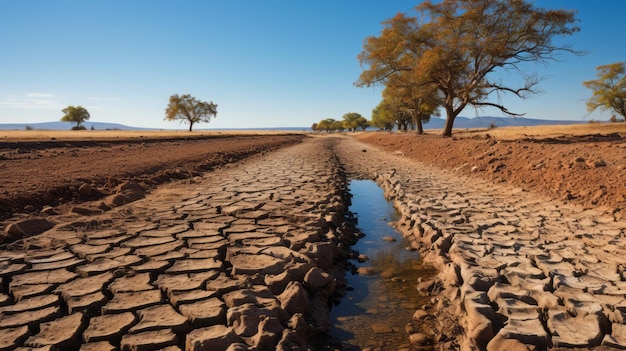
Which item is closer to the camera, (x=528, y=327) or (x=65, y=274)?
(x=528, y=327)

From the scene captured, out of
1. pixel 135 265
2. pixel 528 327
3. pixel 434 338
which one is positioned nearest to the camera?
pixel 528 327

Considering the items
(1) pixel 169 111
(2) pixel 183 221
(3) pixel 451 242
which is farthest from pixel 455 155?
(1) pixel 169 111

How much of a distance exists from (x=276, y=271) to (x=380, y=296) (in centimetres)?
98

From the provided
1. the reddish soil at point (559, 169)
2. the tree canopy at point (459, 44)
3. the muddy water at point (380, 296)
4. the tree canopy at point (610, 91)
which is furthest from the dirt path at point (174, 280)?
the tree canopy at point (610, 91)

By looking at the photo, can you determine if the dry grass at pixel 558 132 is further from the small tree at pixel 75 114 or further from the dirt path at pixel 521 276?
the small tree at pixel 75 114

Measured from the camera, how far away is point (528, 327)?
233 cm

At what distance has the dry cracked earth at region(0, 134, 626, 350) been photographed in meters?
2.33

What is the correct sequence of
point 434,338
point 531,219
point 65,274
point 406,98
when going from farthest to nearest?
point 406,98 → point 531,219 → point 65,274 → point 434,338

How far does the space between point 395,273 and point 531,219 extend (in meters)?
2.35

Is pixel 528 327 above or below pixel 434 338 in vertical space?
above

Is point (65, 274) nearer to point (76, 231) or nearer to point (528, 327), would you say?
point (76, 231)

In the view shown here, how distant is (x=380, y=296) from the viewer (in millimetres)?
3363

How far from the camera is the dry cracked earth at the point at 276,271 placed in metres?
2.33

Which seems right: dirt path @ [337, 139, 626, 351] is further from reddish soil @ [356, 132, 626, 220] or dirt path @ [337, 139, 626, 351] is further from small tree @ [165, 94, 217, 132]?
small tree @ [165, 94, 217, 132]
